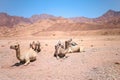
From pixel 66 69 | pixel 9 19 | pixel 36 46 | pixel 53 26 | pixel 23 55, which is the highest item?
pixel 9 19

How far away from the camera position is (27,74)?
42.5ft

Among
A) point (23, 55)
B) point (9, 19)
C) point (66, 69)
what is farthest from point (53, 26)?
point (9, 19)

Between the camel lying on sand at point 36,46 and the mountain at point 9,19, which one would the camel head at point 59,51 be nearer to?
the camel lying on sand at point 36,46

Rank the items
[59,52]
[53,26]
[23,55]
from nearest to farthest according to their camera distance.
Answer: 1. [23,55]
2. [59,52]
3. [53,26]

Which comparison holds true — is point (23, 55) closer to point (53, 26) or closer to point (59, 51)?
point (59, 51)

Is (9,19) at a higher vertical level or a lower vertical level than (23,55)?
higher

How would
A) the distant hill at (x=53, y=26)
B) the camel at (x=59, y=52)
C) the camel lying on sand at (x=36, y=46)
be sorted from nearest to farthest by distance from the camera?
the camel at (x=59, y=52) < the camel lying on sand at (x=36, y=46) < the distant hill at (x=53, y=26)

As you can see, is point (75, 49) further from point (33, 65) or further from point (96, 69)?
point (96, 69)

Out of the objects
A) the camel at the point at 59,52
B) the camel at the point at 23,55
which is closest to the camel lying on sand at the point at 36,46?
the camel at the point at 59,52

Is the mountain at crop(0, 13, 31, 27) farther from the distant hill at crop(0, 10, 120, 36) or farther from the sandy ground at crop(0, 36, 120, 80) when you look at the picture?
the sandy ground at crop(0, 36, 120, 80)

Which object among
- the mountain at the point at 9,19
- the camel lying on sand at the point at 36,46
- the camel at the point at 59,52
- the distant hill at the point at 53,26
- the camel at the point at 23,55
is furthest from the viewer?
the mountain at the point at 9,19

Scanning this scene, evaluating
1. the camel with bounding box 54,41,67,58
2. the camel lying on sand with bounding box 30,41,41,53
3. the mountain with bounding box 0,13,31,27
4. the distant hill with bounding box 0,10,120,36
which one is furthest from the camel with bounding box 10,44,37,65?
the mountain with bounding box 0,13,31,27

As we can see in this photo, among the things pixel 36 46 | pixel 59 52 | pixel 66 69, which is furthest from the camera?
pixel 36 46

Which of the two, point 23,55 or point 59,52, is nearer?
point 23,55
